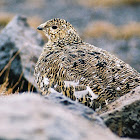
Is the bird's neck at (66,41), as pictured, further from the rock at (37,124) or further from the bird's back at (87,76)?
the rock at (37,124)

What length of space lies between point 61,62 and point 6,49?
363 centimetres

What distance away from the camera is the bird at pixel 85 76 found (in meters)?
3.97

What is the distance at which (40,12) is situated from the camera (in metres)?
24.0

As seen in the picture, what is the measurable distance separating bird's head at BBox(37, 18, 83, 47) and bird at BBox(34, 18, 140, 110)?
0.97ft

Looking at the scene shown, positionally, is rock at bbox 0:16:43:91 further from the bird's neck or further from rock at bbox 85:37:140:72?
rock at bbox 85:37:140:72

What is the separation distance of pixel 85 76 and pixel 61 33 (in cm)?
143

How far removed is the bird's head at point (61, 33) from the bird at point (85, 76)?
297mm

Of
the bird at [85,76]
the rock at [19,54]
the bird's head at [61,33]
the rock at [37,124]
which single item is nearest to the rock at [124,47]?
the rock at [19,54]

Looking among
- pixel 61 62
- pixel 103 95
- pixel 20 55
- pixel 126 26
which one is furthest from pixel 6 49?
pixel 126 26

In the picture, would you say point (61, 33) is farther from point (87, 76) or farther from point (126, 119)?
point (126, 119)

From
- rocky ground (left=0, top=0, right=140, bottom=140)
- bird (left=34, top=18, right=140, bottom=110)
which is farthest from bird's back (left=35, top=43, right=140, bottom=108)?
rocky ground (left=0, top=0, right=140, bottom=140)

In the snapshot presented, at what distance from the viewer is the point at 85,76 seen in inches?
160

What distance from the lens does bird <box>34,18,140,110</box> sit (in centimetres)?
397

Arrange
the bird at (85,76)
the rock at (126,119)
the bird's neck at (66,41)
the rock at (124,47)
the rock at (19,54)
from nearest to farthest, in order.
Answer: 1. the rock at (126,119)
2. the bird at (85,76)
3. the bird's neck at (66,41)
4. the rock at (19,54)
5. the rock at (124,47)
